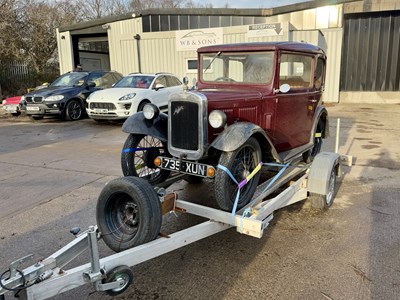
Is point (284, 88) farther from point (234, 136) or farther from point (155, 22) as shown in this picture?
point (155, 22)

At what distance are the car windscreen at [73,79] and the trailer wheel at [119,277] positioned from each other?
11.7m

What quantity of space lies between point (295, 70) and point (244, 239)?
2.53m

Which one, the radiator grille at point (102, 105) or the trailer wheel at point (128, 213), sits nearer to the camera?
the trailer wheel at point (128, 213)

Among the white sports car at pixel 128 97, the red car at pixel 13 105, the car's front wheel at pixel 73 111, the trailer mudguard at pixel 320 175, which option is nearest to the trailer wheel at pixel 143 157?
the trailer mudguard at pixel 320 175

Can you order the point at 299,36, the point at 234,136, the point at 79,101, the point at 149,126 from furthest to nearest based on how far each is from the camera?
the point at 299,36
the point at 79,101
the point at 149,126
the point at 234,136

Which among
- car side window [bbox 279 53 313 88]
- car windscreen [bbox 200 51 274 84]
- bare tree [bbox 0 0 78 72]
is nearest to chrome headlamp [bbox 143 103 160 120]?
car windscreen [bbox 200 51 274 84]

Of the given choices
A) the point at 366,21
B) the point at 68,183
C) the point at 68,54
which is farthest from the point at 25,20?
the point at 68,183

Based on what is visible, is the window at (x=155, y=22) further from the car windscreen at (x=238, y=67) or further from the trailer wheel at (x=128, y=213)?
the trailer wheel at (x=128, y=213)

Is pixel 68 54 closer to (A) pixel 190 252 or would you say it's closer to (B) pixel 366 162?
(B) pixel 366 162

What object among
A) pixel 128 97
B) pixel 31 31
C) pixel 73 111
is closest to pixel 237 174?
pixel 128 97

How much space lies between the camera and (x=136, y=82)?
11.9m

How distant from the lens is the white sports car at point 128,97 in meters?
10.9

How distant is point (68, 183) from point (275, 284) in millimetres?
3906

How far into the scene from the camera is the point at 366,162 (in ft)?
22.5
